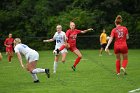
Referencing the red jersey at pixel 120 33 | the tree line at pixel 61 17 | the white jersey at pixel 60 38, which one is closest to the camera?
the red jersey at pixel 120 33

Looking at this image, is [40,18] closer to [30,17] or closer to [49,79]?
[30,17]

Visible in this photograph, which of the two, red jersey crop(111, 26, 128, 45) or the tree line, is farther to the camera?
the tree line

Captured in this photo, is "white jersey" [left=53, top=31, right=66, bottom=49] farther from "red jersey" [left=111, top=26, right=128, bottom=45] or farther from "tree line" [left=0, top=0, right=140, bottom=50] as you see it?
"tree line" [left=0, top=0, right=140, bottom=50]

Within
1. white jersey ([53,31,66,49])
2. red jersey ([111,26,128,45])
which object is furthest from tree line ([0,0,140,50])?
red jersey ([111,26,128,45])

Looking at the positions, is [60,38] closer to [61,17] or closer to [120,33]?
[120,33]

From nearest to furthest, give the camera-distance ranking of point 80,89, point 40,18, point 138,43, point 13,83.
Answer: point 80,89
point 13,83
point 138,43
point 40,18

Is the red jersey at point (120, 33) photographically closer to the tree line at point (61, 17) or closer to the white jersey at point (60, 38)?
the white jersey at point (60, 38)

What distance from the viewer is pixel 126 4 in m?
53.1

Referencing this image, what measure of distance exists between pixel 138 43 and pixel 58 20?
332 inches

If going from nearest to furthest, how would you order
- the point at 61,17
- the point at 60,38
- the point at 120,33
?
the point at 120,33
the point at 60,38
the point at 61,17

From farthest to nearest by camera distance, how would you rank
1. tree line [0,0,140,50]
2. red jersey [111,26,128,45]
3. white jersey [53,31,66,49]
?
1. tree line [0,0,140,50]
2. white jersey [53,31,66,49]
3. red jersey [111,26,128,45]

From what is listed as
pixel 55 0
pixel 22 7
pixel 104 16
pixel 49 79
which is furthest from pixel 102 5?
pixel 49 79

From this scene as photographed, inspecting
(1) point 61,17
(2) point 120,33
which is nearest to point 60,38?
(2) point 120,33

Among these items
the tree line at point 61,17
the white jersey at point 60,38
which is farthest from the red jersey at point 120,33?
the tree line at point 61,17
